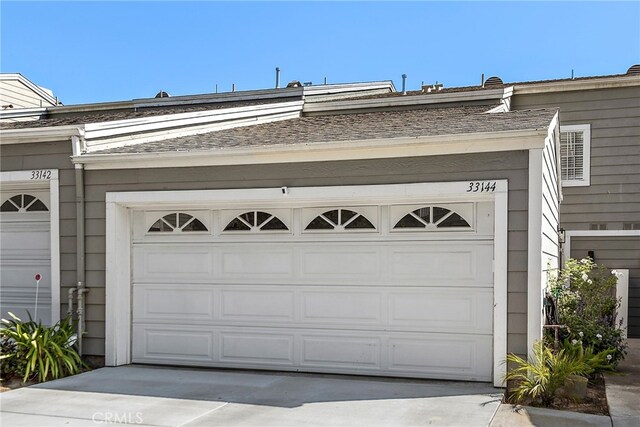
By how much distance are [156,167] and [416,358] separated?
3935 mm

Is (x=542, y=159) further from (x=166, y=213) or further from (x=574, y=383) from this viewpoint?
(x=166, y=213)

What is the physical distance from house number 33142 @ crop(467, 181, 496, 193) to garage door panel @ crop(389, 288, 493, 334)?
109 cm

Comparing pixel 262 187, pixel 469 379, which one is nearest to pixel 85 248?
pixel 262 187

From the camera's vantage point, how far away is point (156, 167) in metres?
7.72

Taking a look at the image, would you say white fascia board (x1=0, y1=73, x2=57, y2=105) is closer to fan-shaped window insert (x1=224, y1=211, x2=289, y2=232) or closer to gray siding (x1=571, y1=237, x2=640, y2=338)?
fan-shaped window insert (x1=224, y1=211, x2=289, y2=232)

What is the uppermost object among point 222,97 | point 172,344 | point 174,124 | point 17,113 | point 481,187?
point 222,97

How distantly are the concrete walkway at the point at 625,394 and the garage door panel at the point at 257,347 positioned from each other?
11.6 feet

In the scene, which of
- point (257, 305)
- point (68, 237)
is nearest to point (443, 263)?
Result: point (257, 305)

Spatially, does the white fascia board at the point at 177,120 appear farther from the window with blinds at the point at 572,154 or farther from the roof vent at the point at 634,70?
the roof vent at the point at 634,70

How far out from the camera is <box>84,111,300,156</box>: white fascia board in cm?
820

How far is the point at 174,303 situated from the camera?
791 cm

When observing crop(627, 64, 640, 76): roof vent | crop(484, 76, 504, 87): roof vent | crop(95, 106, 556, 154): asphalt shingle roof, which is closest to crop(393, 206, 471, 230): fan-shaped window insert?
crop(95, 106, 556, 154): asphalt shingle roof

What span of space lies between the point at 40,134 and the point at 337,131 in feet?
12.7

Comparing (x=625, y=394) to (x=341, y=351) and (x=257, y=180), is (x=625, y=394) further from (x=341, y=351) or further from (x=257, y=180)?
(x=257, y=180)
